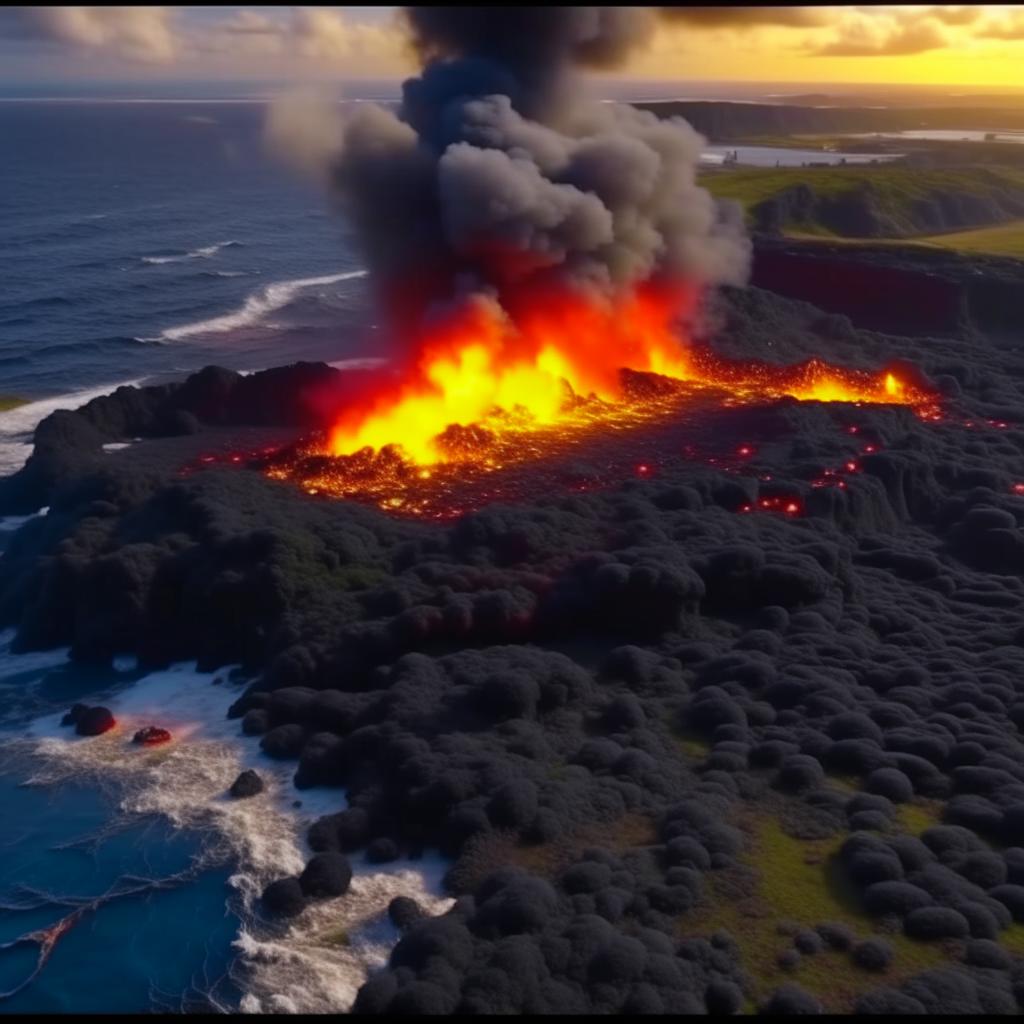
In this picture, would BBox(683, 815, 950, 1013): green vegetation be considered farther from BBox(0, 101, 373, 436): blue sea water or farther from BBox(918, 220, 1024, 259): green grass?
BBox(918, 220, 1024, 259): green grass

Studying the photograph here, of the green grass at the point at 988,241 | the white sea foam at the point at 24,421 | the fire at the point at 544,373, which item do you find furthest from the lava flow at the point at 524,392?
the green grass at the point at 988,241

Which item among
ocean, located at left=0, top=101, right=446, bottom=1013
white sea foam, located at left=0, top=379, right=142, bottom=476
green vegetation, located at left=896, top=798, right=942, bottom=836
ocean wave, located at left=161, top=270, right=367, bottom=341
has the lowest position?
ocean, located at left=0, top=101, right=446, bottom=1013

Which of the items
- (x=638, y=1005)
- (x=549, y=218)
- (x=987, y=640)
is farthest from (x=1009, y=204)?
(x=638, y=1005)

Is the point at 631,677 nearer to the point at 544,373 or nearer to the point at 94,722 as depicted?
the point at 94,722

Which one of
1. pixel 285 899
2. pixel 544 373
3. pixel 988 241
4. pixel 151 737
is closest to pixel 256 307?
pixel 544 373

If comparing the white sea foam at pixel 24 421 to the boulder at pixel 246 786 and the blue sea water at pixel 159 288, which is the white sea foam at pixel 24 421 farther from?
the boulder at pixel 246 786

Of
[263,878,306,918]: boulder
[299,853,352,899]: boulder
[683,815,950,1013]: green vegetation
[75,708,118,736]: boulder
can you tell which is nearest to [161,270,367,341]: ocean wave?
[75,708,118,736]: boulder
